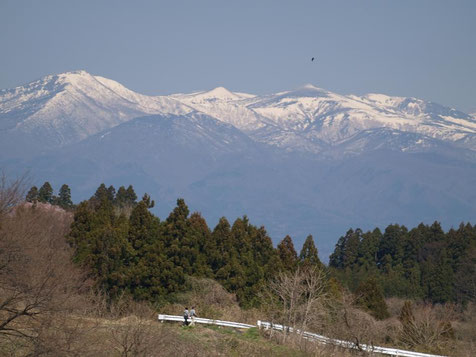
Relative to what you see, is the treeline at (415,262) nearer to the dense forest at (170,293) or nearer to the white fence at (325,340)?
the dense forest at (170,293)

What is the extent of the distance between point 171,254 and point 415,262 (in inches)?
1605

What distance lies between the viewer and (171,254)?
169ft

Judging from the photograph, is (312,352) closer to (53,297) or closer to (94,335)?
(94,335)

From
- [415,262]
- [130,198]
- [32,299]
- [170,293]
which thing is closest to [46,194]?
[130,198]

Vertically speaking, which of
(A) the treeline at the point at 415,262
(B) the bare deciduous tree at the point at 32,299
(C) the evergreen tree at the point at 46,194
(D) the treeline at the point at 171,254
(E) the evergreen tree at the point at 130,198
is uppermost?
(E) the evergreen tree at the point at 130,198

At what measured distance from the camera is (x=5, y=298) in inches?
1089

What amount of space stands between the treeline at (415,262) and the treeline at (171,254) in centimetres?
1522

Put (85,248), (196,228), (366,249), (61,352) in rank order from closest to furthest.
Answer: (61,352)
(85,248)
(196,228)
(366,249)

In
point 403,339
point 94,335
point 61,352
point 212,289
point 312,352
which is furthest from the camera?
point 212,289

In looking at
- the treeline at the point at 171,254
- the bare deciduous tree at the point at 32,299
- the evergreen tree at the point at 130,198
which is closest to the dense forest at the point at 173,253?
the treeline at the point at 171,254

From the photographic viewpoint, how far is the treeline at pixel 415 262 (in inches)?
3007

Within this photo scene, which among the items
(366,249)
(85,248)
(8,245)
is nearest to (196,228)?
(85,248)

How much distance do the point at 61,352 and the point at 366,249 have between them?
2703 inches

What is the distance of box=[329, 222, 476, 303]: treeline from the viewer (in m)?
76.4
